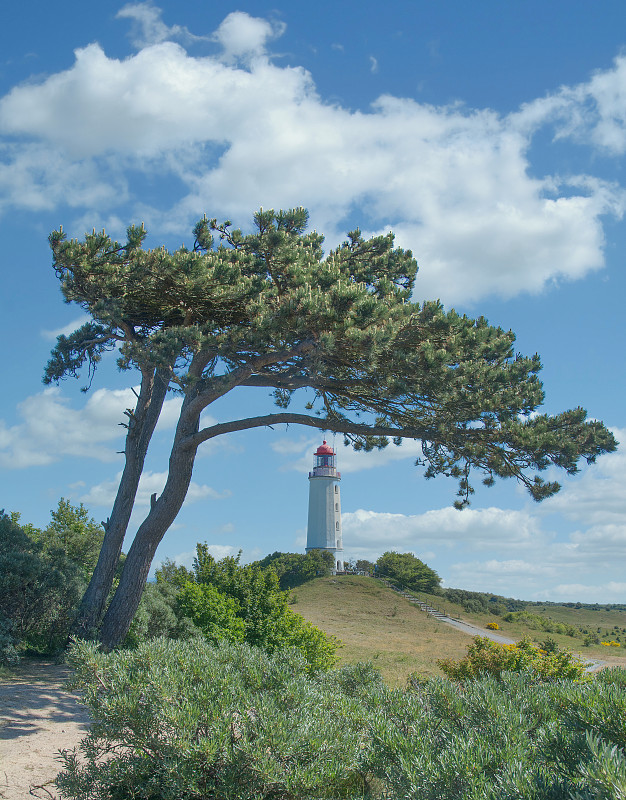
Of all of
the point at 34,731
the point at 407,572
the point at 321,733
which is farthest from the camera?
the point at 407,572

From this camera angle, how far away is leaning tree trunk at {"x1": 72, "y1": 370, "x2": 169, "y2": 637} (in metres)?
12.9

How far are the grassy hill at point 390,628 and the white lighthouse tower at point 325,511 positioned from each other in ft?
20.2

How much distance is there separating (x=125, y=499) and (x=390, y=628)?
21394 millimetres

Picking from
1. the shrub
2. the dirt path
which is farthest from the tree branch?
the dirt path

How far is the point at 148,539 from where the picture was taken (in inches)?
489

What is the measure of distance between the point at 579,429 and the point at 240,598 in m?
8.84

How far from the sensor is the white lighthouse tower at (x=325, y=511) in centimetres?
5191

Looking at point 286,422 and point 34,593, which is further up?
point 286,422

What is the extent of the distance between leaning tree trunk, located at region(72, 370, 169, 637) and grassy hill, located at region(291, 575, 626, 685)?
177 inches

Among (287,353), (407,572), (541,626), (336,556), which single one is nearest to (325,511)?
(336,556)

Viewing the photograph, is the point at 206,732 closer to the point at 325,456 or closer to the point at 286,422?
the point at 286,422

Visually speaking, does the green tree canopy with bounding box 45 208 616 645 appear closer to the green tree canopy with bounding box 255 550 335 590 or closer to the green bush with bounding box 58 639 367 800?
the green bush with bounding box 58 639 367 800

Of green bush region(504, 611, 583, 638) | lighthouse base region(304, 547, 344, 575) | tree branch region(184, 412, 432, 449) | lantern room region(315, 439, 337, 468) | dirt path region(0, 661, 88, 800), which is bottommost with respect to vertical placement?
green bush region(504, 611, 583, 638)

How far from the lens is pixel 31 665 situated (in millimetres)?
12984
